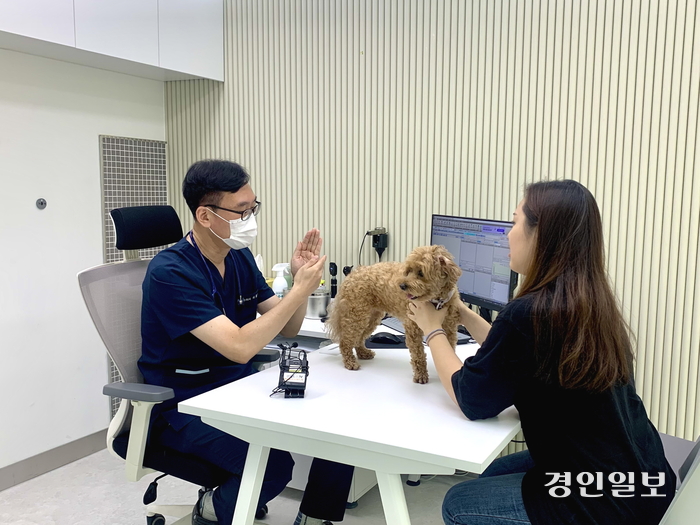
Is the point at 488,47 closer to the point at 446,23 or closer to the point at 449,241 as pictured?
the point at 446,23

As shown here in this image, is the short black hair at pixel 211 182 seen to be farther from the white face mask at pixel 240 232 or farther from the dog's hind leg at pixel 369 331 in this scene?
the dog's hind leg at pixel 369 331

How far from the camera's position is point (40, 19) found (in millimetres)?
2482

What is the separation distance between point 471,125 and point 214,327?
5.23 ft

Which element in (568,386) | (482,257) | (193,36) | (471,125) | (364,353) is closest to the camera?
(568,386)

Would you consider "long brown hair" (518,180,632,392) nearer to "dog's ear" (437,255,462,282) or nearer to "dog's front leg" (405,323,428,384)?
"dog's ear" (437,255,462,282)

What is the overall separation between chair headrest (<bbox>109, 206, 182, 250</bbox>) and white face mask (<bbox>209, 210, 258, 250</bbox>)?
251mm

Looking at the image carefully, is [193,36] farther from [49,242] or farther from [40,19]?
[49,242]

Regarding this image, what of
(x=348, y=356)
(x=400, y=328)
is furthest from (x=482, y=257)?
(x=348, y=356)

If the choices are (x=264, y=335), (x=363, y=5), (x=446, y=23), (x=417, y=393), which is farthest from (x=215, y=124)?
(x=417, y=393)

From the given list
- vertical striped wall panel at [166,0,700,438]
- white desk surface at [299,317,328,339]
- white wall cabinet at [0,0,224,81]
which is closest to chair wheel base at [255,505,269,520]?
white desk surface at [299,317,328,339]

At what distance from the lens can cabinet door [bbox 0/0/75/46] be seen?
2373mm

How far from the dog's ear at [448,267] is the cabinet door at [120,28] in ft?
6.71

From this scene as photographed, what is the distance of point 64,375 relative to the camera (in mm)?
3053

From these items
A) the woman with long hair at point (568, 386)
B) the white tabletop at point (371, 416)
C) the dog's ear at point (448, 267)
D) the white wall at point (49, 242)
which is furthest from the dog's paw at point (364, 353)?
the white wall at point (49, 242)
